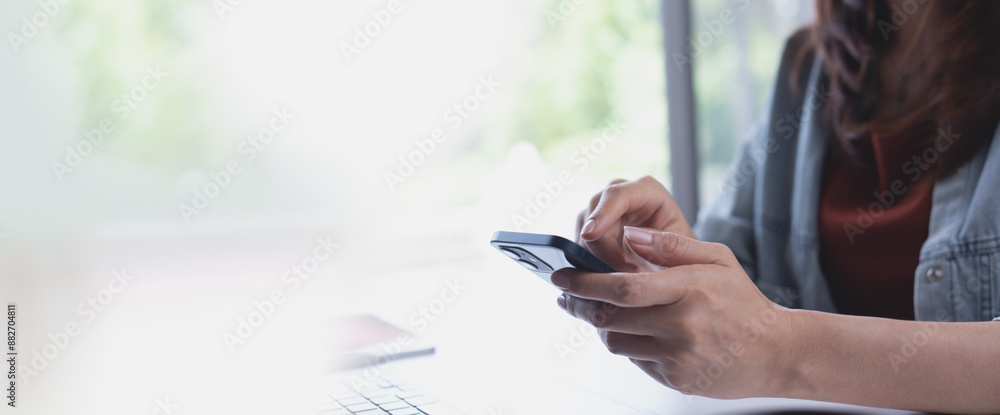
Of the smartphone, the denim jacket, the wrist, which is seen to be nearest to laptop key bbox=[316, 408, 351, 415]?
the smartphone

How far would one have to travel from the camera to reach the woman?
59 cm

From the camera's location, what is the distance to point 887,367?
2.05 ft

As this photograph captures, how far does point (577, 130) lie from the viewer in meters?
3.18

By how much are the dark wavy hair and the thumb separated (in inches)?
20.5

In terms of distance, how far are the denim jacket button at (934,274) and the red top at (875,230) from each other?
0.29ft

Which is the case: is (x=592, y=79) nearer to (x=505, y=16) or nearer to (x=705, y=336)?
(x=505, y=16)

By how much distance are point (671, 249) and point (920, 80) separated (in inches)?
26.3

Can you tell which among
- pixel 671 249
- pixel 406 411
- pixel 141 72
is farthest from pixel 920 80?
pixel 141 72

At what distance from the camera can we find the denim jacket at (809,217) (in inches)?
34.1

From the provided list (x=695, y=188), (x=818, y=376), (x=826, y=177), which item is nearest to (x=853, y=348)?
(x=818, y=376)

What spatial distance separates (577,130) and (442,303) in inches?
84.9

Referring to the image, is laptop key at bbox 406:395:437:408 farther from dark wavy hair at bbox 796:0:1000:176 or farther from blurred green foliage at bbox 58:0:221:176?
blurred green foliage at bbox 58:0:221:176

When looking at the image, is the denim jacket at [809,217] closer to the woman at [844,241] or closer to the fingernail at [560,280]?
the woman at [844,241]

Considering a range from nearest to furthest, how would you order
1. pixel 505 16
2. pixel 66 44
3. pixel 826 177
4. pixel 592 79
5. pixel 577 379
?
1. pixel 577 379
2. pixel 826 177
3. pixel 66 44
4. pixel 505 16
5. pixel 592 79
